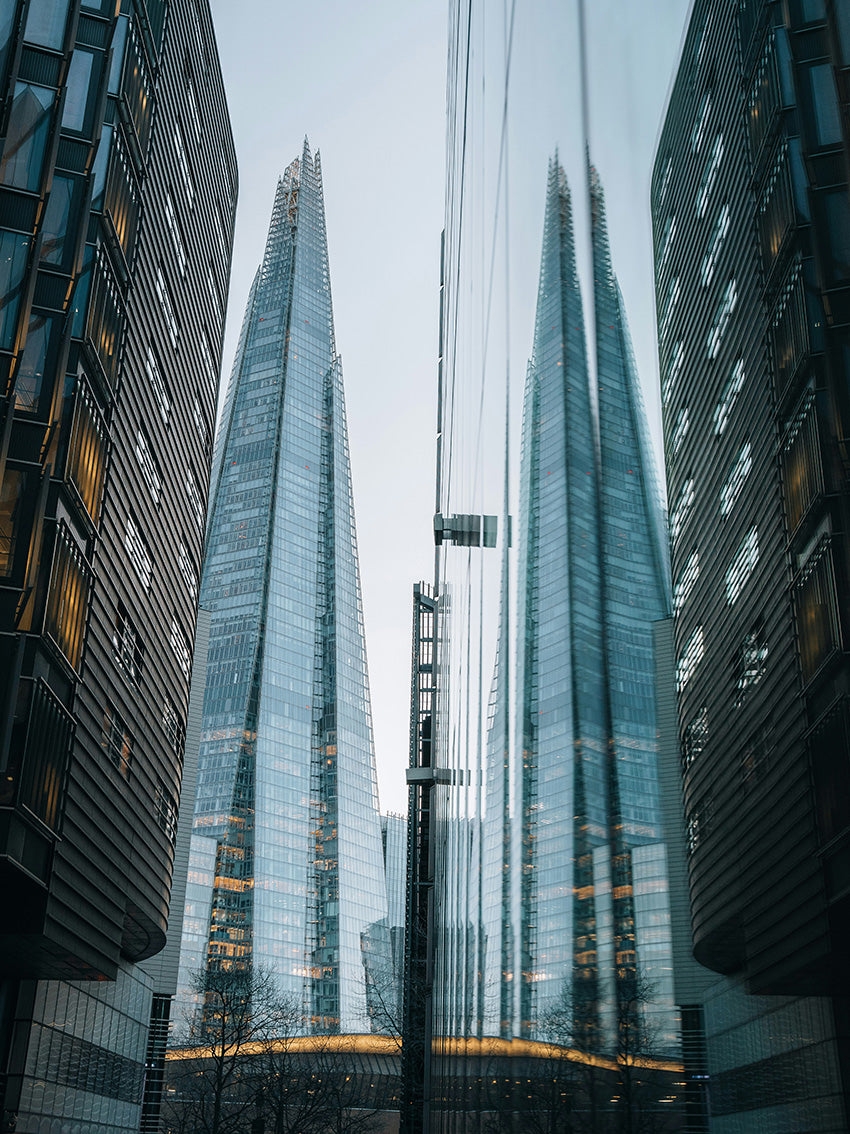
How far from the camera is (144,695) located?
29656mm

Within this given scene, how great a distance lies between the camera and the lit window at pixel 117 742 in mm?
25219

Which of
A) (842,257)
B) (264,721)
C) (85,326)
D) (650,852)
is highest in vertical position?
(264,721)

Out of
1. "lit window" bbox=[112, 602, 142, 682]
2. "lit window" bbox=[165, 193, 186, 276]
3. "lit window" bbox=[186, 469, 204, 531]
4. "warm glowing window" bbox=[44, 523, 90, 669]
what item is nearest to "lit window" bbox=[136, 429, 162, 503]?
"lit window" bbox=[112, 602, 142, 682]

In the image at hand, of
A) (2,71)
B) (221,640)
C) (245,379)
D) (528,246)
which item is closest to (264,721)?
(221,640)

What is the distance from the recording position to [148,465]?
30172mm

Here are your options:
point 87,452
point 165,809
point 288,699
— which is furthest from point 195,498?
point 288,699

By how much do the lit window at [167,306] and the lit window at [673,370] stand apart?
1212 inches

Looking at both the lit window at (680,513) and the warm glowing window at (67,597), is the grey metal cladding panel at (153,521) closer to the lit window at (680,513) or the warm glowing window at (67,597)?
the warm glowing window at (67,597)

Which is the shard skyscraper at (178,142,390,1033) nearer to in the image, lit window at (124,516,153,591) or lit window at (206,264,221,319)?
lit window at (206,264,221,319)

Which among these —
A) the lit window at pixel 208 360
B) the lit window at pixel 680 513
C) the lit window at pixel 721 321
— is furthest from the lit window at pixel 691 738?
the lit window at pixel 208 360

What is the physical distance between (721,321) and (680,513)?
326 cm

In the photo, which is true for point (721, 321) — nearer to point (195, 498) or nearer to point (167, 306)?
point (167, 306)

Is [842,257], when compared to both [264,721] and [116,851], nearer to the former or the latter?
[116,851]

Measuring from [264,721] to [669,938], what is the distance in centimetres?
13894
